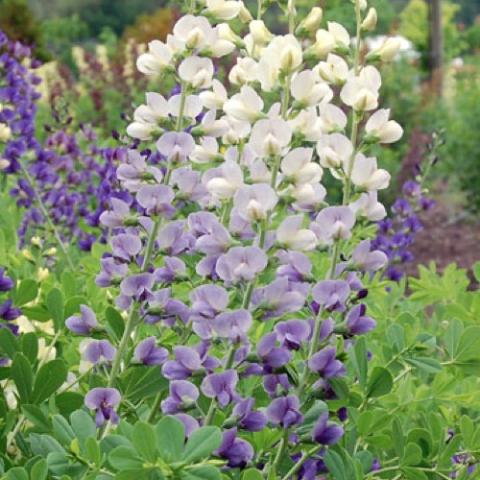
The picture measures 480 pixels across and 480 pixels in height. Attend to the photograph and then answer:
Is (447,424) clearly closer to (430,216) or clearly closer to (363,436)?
(363,436)

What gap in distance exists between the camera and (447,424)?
6.33 feet

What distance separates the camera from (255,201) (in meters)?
1.25

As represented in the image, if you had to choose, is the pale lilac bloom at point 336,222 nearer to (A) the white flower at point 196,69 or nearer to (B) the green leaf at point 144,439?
(A) the white flower at point 196,69

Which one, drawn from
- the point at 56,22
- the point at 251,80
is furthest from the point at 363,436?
the point at 56,22

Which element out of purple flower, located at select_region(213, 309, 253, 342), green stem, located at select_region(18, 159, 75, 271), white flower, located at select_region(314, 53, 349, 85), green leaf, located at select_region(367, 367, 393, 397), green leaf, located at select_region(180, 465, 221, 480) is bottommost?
green stem, located at select_region(18, 159, 75, 271)

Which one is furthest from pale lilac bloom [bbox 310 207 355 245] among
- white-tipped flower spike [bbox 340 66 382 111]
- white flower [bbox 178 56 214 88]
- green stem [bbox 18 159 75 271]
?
green stem [bbox 18 159 75 271]

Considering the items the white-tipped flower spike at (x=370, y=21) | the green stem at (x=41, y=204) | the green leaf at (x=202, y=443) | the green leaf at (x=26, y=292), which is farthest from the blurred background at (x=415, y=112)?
the green leaf at (x=202, y=443)

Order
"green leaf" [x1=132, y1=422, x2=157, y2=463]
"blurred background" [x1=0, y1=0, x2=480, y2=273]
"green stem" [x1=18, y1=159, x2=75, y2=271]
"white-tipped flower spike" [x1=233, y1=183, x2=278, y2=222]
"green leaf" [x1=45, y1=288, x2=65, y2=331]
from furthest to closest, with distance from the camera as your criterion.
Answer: "blurred background" [x1=0, y1=0, x2=480, y2=273]
"green stem" [x1=18, y1=159, x2=75, y2=271]
"green leaf" [x1=45, y1=288, x2=65, y2=331]
"white-tipped flower spike" [x1=233, y1=183, x2=278, y2=222]
"green leaf" [x1=132, y1=422, x2=157, y2=463]

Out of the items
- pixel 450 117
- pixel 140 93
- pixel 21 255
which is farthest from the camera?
pixel 450 117

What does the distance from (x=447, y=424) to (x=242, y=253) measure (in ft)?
2.70

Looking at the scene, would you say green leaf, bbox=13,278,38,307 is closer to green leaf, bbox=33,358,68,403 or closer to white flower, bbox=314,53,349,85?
green leaf, bbox=33,358,68,403

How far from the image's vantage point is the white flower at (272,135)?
1.25 m

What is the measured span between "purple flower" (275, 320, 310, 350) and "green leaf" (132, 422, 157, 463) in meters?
0.25

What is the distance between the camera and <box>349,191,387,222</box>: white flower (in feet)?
4.49
